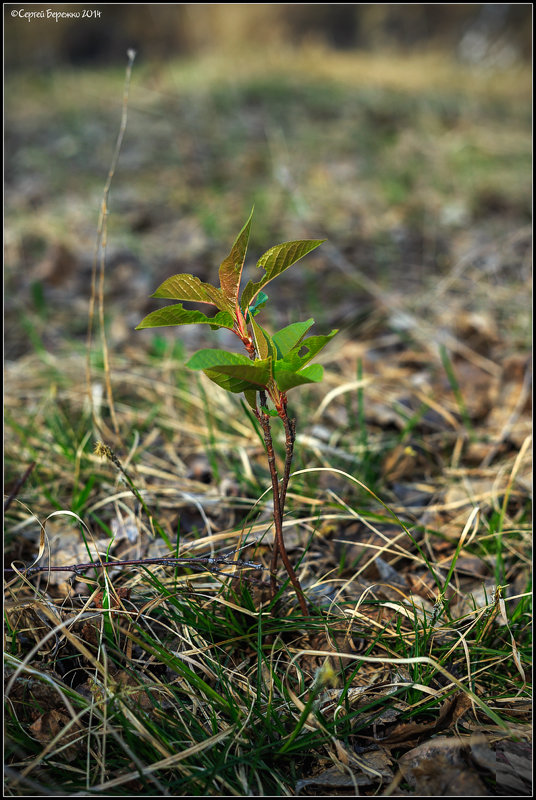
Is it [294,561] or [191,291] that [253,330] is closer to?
[191,291]

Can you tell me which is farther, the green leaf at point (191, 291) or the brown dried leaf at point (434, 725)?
the brown dried leaf at point (434, 725)

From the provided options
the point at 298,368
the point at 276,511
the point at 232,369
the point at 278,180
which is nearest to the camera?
the point at 232,369

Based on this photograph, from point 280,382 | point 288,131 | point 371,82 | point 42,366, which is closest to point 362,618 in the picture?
point 280,382

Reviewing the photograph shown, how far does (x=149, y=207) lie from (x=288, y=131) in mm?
2125

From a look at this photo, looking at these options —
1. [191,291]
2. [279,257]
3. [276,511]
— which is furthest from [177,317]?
[276,511]

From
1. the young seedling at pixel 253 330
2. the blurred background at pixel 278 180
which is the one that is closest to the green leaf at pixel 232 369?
the young seedling at pixel 253 330

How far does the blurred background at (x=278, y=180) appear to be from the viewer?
2988 millimetres

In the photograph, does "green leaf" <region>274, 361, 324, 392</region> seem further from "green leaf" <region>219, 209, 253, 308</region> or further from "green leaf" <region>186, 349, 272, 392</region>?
"green leaf" <region>219, 209, 253, 308</region>

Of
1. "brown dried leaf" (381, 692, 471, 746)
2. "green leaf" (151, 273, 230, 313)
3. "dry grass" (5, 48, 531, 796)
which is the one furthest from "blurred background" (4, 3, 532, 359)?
"brown dried leaf" (381, 692, 471, 746)

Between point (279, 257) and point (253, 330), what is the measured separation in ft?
0.43

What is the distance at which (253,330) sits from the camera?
3.14 feet

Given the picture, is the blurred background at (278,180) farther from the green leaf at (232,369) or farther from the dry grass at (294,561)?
the green leaf at (232,369)

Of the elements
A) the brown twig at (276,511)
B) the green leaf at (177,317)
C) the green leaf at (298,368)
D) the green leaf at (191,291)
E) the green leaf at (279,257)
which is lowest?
the brown twig at (276,511)

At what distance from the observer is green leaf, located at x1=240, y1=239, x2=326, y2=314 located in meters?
0.90
